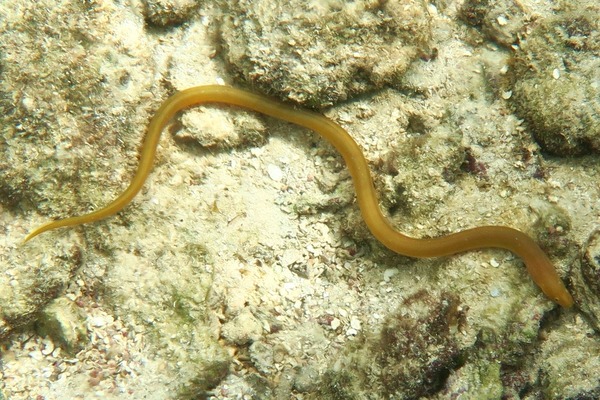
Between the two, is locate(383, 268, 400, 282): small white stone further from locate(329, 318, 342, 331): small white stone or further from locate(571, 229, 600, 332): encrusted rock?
locate(571, 229, 600, 332): encrusted rock

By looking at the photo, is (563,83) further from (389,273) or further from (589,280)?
(389,273)

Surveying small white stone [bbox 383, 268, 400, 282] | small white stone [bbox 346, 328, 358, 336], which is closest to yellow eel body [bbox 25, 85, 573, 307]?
small white stone [bbox 383, 268, 400, 282]

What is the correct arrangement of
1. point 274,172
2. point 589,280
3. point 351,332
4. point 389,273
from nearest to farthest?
point 589,280, point 351,332, point 389,273, point 274,172

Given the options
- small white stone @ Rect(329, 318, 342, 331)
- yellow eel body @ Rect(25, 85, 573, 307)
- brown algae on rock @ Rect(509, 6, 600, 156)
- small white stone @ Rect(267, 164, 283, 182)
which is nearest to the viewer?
yellow eel body @ Rect(25, 85, 573, 307)

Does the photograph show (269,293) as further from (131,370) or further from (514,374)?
(514,374)

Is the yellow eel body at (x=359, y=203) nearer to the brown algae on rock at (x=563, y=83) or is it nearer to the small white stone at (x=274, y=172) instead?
the small white stone at (x=274, y=172)

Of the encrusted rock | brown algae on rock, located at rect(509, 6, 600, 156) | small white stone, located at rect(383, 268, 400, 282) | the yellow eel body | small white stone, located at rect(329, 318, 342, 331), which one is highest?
brown algae on rock, located at rect(509, 6, 600, 156)

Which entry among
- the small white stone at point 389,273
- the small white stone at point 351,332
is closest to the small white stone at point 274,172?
the small white stone at point 389,273

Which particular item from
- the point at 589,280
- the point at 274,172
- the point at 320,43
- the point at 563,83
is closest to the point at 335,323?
the point at 274,172
